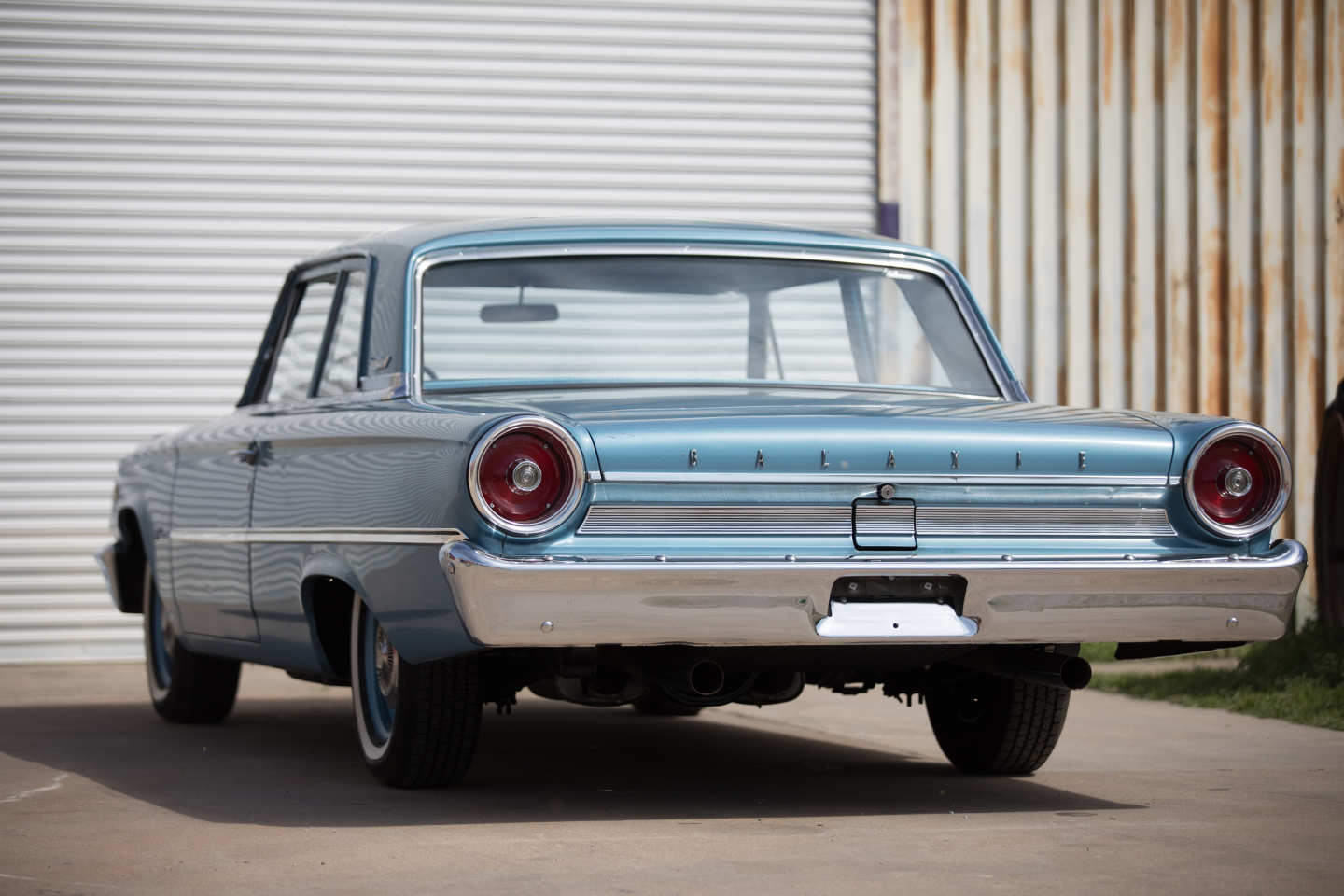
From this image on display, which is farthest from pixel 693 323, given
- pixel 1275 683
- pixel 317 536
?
pixel 1275 683

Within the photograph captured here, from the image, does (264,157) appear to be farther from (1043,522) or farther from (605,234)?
(1043,522)

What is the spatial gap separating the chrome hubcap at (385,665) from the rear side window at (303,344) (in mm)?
1176

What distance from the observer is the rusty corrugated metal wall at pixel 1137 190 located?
11.8 m

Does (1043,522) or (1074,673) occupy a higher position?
(1043,522)

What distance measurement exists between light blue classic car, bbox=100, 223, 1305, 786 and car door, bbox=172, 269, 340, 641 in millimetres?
28

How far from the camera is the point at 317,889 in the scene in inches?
159

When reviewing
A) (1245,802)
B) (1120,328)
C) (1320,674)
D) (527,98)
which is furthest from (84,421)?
(1245,802)


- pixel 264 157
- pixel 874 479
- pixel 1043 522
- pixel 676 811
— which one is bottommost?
pixel 676 811

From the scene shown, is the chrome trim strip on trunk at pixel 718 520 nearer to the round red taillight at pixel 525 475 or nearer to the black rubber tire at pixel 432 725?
the round red taillight at pixel 525 475

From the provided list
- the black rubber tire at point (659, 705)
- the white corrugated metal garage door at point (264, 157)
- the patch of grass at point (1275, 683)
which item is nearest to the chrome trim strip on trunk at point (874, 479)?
the black rubber tire at point (659, 705)

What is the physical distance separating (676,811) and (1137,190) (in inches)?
302

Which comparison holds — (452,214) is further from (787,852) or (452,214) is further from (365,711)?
(787,852)

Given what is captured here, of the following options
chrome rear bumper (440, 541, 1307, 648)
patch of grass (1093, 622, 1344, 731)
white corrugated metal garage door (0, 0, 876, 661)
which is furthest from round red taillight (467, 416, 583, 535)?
white corrugated metal garage door (0, 0, 876, 661)

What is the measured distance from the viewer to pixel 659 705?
6711 mm
